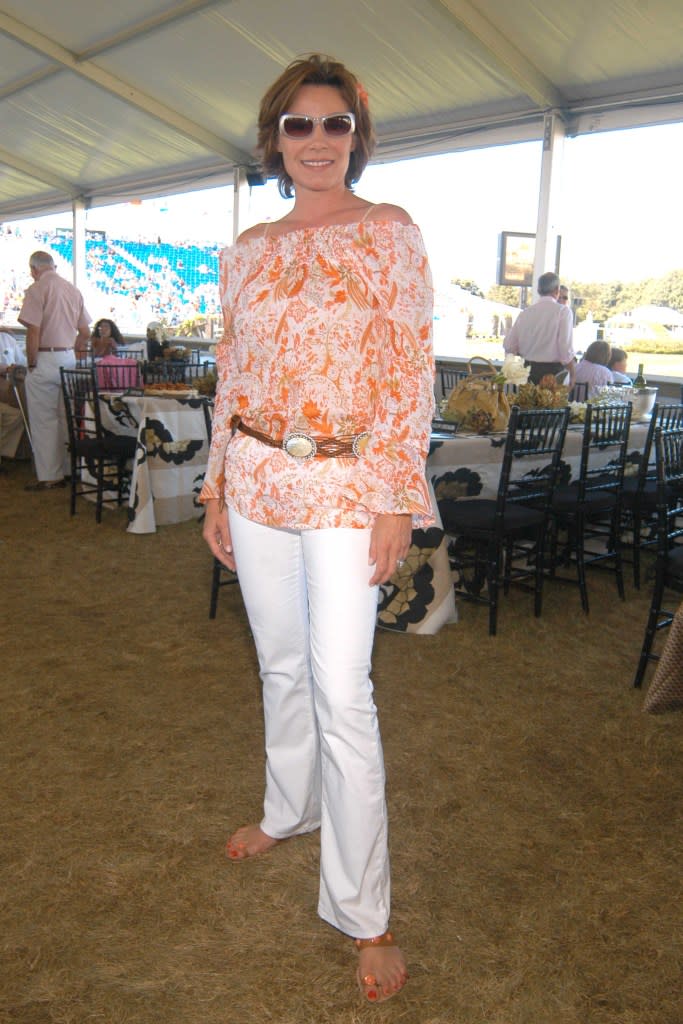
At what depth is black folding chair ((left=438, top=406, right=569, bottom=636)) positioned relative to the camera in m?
3.43

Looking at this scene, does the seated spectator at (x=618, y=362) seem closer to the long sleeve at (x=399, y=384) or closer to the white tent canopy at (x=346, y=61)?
the white tent canopy at (x=346, y=61)

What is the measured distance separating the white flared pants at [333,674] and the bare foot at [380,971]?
0.14ft

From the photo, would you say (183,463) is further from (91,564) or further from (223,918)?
(223,918)

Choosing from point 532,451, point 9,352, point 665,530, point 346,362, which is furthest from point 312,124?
point 9,352

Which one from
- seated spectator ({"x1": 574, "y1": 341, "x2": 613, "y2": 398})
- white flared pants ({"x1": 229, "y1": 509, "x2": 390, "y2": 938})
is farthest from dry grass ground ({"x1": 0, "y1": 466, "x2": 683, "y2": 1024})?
seated spectator ({"x1": 574, "y1": 341, "x2": 613, "y2": 398})

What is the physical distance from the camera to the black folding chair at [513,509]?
3.43 m

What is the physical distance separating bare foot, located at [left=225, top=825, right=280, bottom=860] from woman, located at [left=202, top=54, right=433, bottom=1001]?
40 centimetres

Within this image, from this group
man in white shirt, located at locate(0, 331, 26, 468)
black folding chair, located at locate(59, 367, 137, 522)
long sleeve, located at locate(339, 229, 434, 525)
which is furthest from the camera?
man in white shirt, located at locate(0, 331, 26, 468)

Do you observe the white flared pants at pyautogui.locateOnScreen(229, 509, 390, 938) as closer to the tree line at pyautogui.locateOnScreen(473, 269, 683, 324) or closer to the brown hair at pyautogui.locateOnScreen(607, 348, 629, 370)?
the brown hair at pyautogui.locateOnScreen(607, 348, 629, 370)

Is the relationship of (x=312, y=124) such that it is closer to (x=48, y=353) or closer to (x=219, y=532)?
(x=219, y=532)

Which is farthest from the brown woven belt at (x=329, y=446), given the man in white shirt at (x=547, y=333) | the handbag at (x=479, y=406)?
the man in white shirt at (x=547, y=333)

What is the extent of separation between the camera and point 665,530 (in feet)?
9.41

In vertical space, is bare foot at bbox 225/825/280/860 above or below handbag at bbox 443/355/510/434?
below

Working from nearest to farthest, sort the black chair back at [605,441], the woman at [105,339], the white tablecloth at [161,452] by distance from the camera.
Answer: the black chair back at [605,441] → the white tablecloth at [161,452] → the woman at [105,339]
